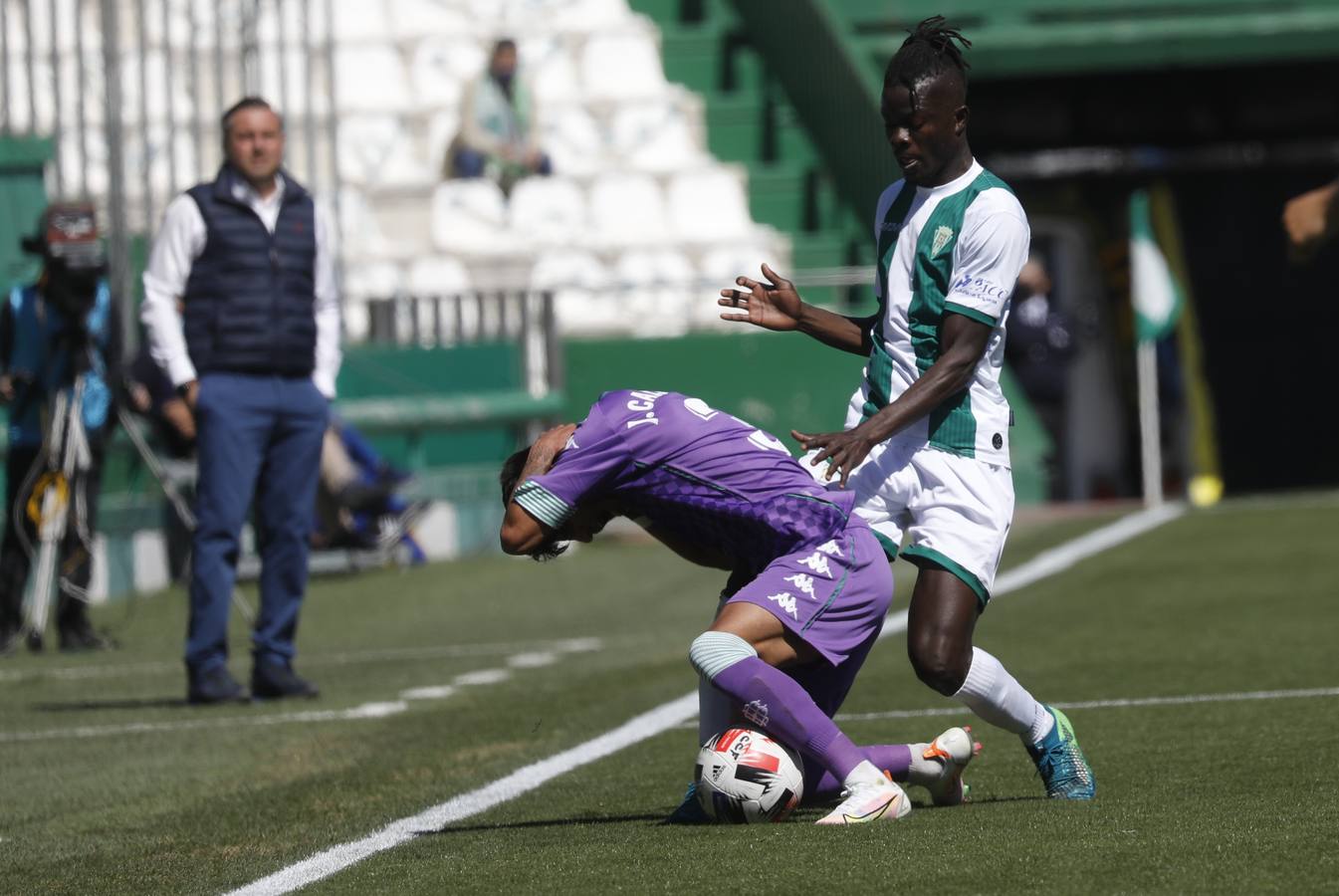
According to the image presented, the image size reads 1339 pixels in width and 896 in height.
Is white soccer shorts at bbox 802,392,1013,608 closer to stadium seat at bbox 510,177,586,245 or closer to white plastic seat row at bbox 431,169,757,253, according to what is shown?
white plastic seat row at bbox 431,169,757,253

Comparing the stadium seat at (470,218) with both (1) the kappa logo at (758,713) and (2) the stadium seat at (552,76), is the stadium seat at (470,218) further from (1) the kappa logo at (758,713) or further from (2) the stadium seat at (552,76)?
(1) the kappa logo at (758,713)

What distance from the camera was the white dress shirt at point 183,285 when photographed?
8.76 meters

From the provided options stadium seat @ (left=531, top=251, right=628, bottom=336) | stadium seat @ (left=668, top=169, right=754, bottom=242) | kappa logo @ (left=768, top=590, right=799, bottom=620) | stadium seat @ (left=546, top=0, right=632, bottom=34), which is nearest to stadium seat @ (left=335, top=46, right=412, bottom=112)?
stadium seat @ (left=546, top=0, right=632, bottom=34)

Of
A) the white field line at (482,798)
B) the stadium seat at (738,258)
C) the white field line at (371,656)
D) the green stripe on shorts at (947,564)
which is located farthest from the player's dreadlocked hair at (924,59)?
the stadium seat at (738,258)

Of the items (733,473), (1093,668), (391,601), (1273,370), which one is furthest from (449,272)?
(733,473)

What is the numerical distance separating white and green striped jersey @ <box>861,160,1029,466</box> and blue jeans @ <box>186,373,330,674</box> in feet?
11.3

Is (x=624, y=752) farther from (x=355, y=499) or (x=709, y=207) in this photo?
(x=709, y=207)

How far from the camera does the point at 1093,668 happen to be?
8555 mm

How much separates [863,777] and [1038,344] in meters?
14.5

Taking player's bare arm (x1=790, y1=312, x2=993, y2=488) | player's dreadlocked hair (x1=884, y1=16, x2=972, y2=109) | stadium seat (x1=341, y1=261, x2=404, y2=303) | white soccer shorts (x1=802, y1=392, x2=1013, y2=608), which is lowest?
stadium seat (x1=341, y1=261, x2=404, y2=303)

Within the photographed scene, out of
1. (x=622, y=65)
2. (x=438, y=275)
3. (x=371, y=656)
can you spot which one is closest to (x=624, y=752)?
(x=371, y=656)

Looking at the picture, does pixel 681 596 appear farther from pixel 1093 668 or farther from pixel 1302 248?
pixel 1302 248

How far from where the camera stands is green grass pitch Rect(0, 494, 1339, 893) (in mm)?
4781

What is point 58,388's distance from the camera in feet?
37.6
